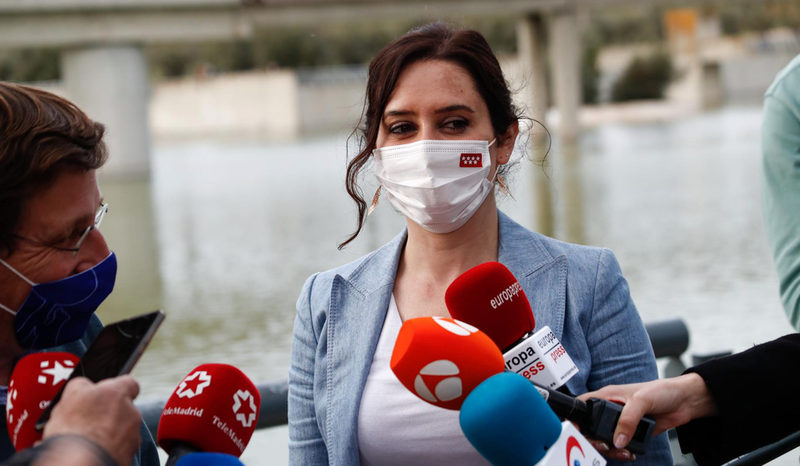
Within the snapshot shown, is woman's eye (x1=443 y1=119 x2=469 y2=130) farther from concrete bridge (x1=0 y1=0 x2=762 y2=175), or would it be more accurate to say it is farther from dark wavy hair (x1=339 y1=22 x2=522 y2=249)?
concrete bridge (x1=0 y1=0 x2=762 y2=175)

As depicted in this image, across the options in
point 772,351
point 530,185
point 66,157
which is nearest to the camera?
point 66,157

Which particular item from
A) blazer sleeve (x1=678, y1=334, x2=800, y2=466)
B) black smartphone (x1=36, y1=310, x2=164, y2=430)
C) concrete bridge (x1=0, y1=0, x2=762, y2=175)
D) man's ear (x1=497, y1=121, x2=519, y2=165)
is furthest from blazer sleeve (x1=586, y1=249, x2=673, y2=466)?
concrete bridge (x1=0, y1=0, x2=762, y2=175)

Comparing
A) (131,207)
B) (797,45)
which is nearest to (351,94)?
(797,45)

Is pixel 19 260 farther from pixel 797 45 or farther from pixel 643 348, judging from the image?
pixel 797 45

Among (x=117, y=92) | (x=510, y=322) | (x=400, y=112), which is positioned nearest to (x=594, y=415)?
(x=510, y=322)

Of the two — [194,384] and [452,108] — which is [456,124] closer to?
[452,108]

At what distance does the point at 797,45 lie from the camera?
51.6 meters

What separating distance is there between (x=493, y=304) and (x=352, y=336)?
0.65m

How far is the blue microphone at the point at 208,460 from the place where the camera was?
5.41 feet

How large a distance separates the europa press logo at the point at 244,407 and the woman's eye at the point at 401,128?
0.95 metres

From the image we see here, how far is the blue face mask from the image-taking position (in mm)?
1891

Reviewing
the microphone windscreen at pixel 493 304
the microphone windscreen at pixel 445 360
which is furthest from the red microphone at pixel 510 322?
Result: the microphone windscreen at pixel 445 360

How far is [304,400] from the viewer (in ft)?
8.38

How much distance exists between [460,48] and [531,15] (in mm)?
30068
